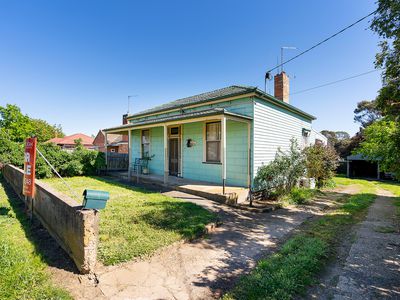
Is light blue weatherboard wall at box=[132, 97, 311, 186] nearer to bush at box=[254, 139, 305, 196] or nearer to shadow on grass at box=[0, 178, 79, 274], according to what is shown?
bush at box=[254, 139, 305, 196]

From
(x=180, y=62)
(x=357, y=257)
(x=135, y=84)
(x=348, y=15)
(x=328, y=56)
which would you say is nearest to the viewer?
(x=357, y=257)

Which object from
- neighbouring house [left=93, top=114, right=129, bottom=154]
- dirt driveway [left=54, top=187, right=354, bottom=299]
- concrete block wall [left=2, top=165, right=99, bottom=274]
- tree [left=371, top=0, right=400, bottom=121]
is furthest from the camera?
neighbouring house [left=93, top=114, right=129, bottom=154]

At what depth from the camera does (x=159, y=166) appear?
12.2 meters

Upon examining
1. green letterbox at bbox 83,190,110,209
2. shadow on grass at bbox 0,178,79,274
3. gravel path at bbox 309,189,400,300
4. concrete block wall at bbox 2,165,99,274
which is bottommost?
gravel path at bbox 309,189,400,300

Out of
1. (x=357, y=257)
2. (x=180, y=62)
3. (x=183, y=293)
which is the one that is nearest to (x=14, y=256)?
Result: (x=183, y=293)

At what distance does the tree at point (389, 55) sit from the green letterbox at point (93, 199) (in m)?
7.57

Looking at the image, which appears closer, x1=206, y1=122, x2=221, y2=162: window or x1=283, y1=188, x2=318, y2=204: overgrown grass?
x1=283, y1=188, x2=318, y2=204: overgrown grass

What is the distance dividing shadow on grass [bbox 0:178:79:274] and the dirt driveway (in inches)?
11.3

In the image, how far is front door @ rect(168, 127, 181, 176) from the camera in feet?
36.4

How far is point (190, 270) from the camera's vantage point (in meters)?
3.15

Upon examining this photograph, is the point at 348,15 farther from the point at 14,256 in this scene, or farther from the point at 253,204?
the point at 14,256

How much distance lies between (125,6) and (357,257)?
40.3ft

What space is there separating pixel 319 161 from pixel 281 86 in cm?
445

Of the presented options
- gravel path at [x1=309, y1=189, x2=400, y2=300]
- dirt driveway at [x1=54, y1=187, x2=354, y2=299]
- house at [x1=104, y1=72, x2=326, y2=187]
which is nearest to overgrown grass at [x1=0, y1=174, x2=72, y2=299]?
dirt driveway at [x1=54, y1=187, x2=354, y2=299]
